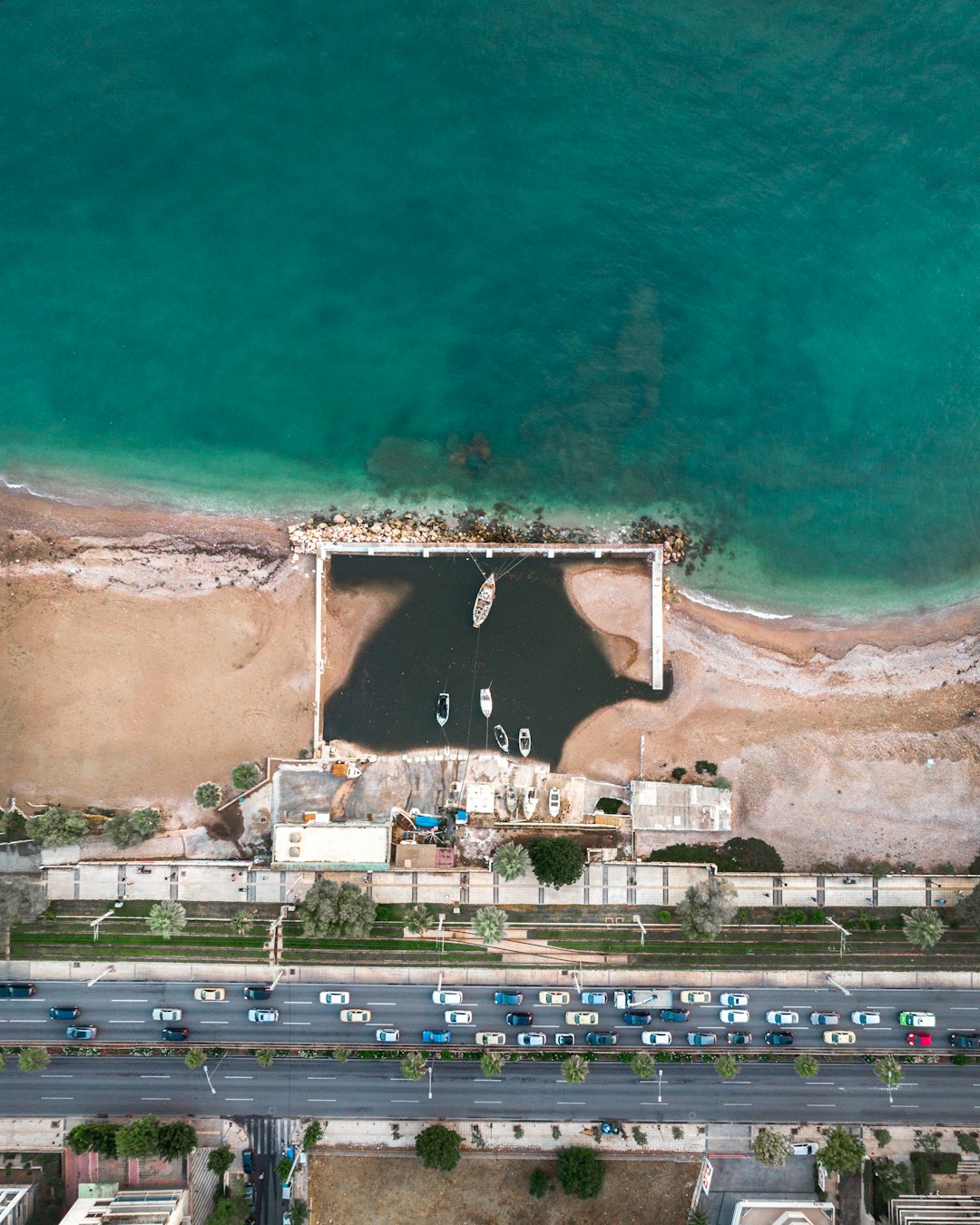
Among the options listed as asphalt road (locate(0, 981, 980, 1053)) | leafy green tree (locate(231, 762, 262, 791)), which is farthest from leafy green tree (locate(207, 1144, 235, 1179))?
leafy green tree (locate(231, 762, 262, 791))

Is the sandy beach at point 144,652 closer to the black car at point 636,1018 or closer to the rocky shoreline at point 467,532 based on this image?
the rocky shoreline at point 467,532

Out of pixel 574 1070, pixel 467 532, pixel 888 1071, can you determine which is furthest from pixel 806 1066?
pixel 467 532

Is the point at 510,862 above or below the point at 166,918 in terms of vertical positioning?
above

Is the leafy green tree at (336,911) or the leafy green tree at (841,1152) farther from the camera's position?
the leafy green tree at (841,1152)

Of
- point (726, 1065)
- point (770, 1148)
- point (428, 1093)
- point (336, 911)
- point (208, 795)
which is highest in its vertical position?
point (208, 795)

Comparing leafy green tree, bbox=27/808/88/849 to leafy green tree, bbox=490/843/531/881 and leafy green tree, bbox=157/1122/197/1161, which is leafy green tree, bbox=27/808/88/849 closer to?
leafy green tree, bbox=157/1122/197/1161

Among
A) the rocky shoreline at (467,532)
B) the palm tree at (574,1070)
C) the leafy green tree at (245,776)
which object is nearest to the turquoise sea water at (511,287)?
the rocky shoreline at (467,532)

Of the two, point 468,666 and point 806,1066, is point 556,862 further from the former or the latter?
point 806,1066
